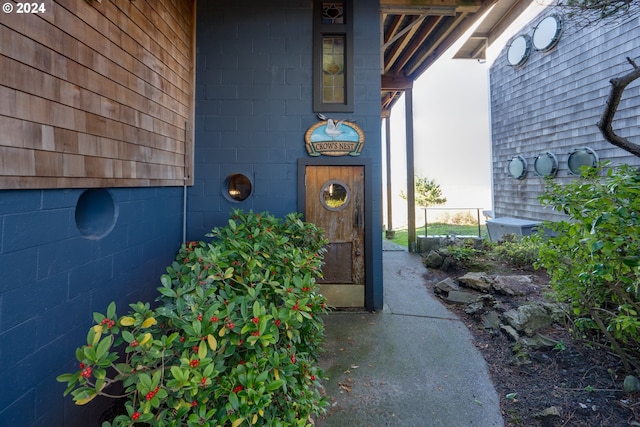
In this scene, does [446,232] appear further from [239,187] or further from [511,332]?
[239,187]

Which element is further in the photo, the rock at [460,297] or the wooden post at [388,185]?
the wooden post at [388,185]

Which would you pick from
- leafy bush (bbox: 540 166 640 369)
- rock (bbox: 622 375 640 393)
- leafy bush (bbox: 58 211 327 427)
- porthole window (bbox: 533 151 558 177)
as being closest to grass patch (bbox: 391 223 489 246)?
porthole window (bbox: 533 151 558 177)

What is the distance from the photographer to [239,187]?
13.2 feet

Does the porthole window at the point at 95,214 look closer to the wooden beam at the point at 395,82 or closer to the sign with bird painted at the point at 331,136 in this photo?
the sign with bird painted at the point at 331,136

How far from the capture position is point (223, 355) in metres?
1.29

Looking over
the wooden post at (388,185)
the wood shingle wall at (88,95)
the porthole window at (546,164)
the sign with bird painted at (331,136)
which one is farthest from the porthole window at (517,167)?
the wood shingle wall at (88,95)

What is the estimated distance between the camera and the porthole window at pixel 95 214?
81.2 inches

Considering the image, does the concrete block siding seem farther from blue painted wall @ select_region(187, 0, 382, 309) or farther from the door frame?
blue painted wall @ select_region(187, 0, 382, 309)

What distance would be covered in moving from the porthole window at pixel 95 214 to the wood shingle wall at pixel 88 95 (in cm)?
14

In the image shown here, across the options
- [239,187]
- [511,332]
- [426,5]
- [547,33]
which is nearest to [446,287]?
[511,332]

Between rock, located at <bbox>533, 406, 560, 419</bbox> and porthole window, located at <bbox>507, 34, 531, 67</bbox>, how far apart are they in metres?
8.48

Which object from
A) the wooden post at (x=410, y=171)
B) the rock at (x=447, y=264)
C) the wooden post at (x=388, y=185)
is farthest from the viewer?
the wooden post at (x=388, y=185)

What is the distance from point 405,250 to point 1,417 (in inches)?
289

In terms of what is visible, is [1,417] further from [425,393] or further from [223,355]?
[425,393]
